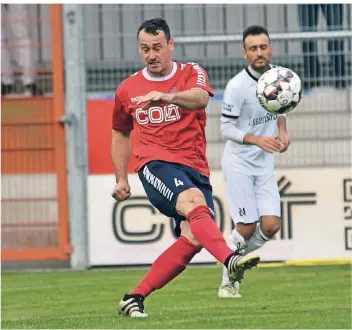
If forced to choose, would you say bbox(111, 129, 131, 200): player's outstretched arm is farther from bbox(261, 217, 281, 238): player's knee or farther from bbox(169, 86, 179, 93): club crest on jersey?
bbox(261, 217, 281, 238): player's knee

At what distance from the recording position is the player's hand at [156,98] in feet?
23.1

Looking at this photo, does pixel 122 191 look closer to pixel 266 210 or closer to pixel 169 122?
pixel 169 122

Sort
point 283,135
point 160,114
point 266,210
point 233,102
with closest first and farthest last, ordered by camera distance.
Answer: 1. point 160,114
2. point 283,135
3. point 233,102
4. point 266,210

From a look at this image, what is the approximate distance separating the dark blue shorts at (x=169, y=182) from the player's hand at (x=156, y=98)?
60 cm

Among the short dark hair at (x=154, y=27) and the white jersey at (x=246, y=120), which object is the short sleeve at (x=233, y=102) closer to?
the white jersey at (x=246, y=120)

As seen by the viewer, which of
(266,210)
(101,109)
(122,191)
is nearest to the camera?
(122,191)

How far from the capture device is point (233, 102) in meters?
9.86

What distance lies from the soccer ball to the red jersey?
1.39 metres

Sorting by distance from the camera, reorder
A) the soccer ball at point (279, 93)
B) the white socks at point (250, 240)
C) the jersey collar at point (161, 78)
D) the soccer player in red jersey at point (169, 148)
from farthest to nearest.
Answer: the white socks at point (250, 240)
the soccer ball at point (279, 93)
the jersey collar at point (161, 78)
the soccer player in red jersey at point (169, 148)

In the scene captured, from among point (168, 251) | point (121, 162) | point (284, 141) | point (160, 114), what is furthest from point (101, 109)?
point (168, 251)

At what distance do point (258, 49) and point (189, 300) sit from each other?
2252mm

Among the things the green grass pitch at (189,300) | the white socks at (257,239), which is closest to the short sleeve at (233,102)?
the white socks at (257,239)

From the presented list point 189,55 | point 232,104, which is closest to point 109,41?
Answer: point 189,55

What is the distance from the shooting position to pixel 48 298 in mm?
10086
